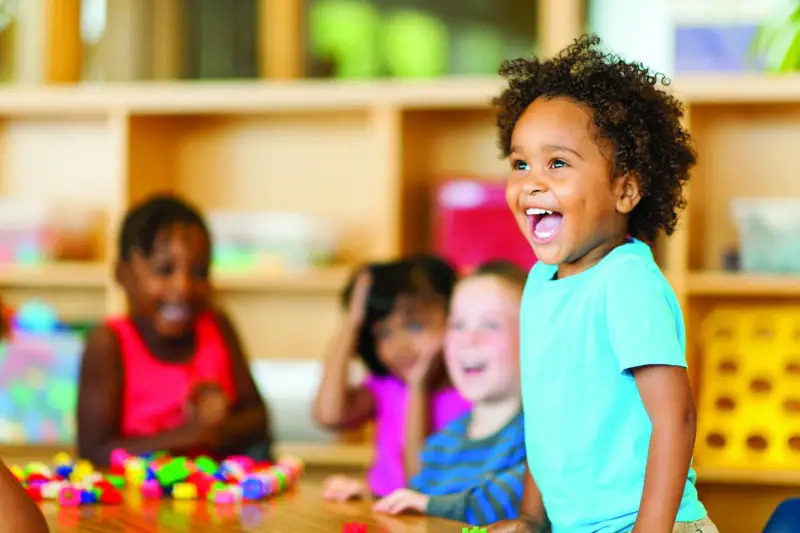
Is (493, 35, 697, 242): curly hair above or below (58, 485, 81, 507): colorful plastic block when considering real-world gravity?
above

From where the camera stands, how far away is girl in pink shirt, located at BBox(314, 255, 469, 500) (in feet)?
7.55

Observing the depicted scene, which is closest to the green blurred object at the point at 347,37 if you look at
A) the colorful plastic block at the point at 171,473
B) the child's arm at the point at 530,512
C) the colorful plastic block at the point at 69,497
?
the colorful plastic block at the point at 171,473

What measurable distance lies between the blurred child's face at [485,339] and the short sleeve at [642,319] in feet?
1.75

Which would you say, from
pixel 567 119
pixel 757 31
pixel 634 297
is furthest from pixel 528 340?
pixel 757 31

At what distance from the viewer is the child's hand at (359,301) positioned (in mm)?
2543

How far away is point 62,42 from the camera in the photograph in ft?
11.1

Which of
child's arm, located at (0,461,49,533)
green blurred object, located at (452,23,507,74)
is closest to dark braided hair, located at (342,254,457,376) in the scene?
child's arm, located at (0,461,49,533)

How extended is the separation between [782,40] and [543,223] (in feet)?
6.27

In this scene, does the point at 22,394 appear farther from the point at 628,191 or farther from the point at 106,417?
the point at 628,191

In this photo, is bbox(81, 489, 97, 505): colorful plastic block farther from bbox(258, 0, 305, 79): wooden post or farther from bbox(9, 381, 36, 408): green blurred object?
bbox(258, 0, 305, 79): wooden post

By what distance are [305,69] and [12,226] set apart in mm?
962

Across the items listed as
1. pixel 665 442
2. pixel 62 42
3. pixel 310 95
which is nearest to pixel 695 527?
pixel 665 442

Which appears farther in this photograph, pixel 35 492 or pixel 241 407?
pixel 241 407

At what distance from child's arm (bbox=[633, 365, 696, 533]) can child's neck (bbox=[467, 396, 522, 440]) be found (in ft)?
1.86
